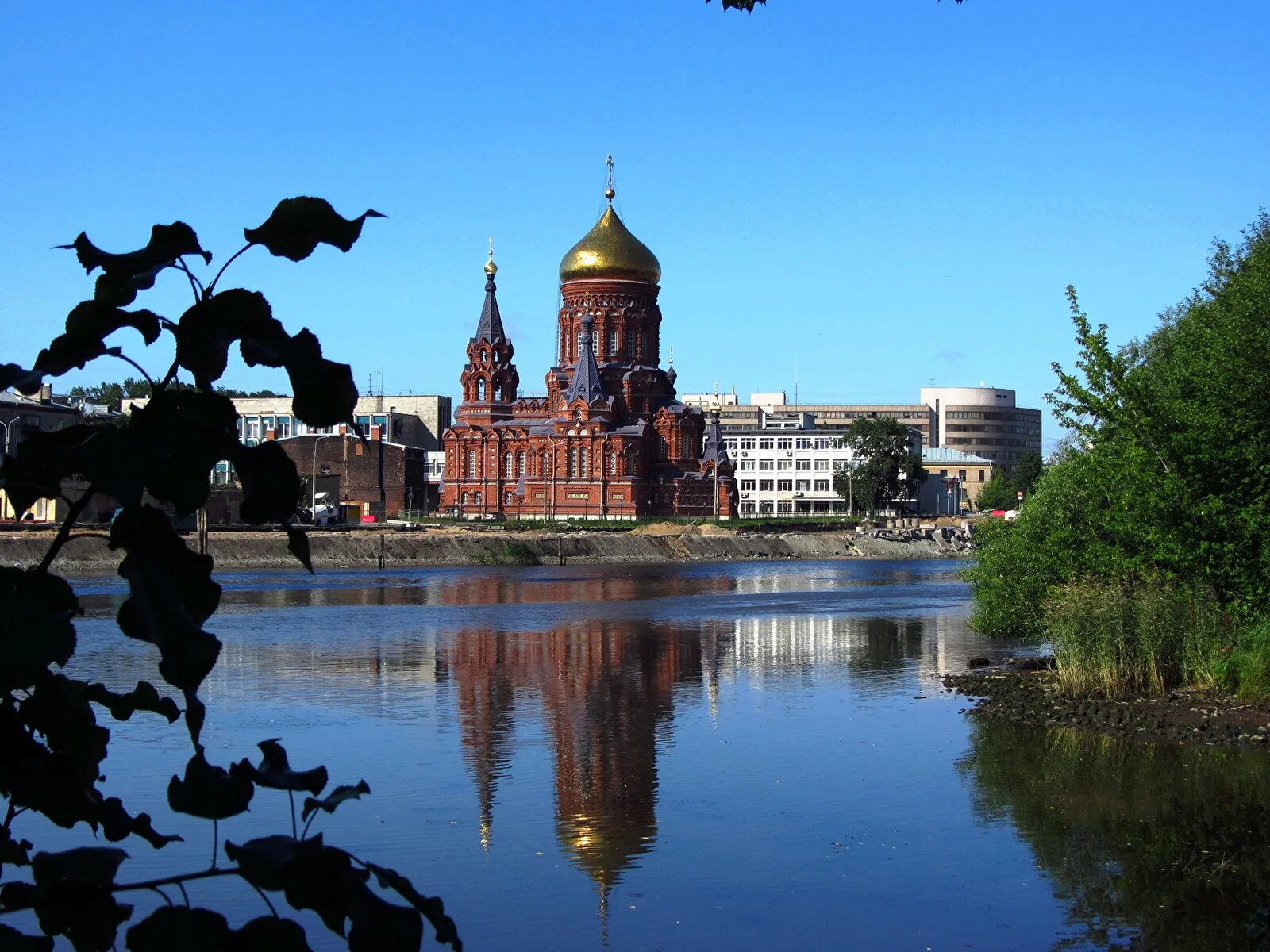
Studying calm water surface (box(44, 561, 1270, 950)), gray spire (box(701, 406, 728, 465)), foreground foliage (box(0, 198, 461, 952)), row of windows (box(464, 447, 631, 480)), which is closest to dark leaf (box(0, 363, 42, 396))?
foreground foliage (box(0, 198, 461, 952))

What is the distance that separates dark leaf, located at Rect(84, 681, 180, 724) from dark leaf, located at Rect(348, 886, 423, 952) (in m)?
1.07

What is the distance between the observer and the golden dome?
292 ft

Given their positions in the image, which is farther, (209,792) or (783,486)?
(783,486)

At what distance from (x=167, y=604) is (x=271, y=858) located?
533 mm

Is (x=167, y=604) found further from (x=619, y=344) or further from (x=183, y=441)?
(x=619, y=344)

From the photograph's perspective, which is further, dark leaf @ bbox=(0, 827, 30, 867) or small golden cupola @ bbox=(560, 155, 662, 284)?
small golden cupola @ bbox=(560, 155, 662, 284)

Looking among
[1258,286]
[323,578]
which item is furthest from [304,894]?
[323,578]

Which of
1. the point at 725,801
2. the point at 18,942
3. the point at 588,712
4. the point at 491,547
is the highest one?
the point at 18,942

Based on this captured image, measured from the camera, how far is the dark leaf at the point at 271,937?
2857 millimetres

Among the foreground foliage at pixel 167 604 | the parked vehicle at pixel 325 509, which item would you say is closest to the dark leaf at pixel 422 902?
the foreground foliage at pixel 167 604

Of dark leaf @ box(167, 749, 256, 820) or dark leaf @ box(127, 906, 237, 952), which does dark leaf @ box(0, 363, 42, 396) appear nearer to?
dark leaf @ box(167, 749, 256, 820)

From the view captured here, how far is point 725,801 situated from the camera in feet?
47.4

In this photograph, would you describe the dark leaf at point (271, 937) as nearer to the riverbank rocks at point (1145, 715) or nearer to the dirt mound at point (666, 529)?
the riverbank rocks at point (1145, 715)

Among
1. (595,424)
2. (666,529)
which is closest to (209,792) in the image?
(666,529)
